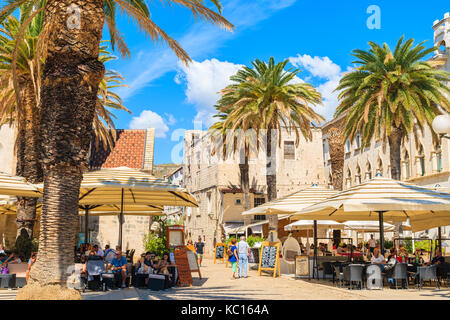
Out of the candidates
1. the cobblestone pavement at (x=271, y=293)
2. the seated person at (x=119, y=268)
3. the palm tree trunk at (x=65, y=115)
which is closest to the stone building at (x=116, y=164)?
the seated person at (x=119, y=268)

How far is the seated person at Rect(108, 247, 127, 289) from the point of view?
13372 mm

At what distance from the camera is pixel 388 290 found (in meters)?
13.7

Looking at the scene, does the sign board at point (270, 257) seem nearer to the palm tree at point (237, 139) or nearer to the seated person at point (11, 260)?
the seated person at point (11, 260)

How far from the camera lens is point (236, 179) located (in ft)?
143

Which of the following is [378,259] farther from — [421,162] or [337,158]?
[421,162]

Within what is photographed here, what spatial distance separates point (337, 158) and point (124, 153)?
59.1ft

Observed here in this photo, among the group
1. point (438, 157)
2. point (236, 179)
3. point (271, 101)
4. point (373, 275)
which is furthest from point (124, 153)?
point (373, 275)

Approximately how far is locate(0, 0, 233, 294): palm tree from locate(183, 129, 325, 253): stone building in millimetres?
30729

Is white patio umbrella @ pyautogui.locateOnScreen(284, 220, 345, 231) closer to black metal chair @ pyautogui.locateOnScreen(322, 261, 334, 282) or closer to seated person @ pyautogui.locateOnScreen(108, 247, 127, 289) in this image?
black metal chair @ pyautogui.locateOnScreen(322, 261, 334, 282)

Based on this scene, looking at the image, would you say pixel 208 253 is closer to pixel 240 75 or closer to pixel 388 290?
pixel 240 75

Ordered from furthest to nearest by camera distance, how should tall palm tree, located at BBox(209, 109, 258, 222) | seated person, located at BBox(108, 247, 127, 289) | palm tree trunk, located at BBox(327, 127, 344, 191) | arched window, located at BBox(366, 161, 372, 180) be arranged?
arched window, located at BBox(366, 161, 372, 180) → tall palm tree, located at BBox(209, 109, 258, 222) → palm tree trunk, located at BBox(327, 127, 344, 191) → seated person, located at BBox(108, 247, 127, 289)

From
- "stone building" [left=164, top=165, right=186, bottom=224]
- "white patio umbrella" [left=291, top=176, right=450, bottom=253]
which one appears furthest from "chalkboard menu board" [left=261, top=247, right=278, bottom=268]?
"stone building" [left=164, top=165, right=186, bottom=224]
